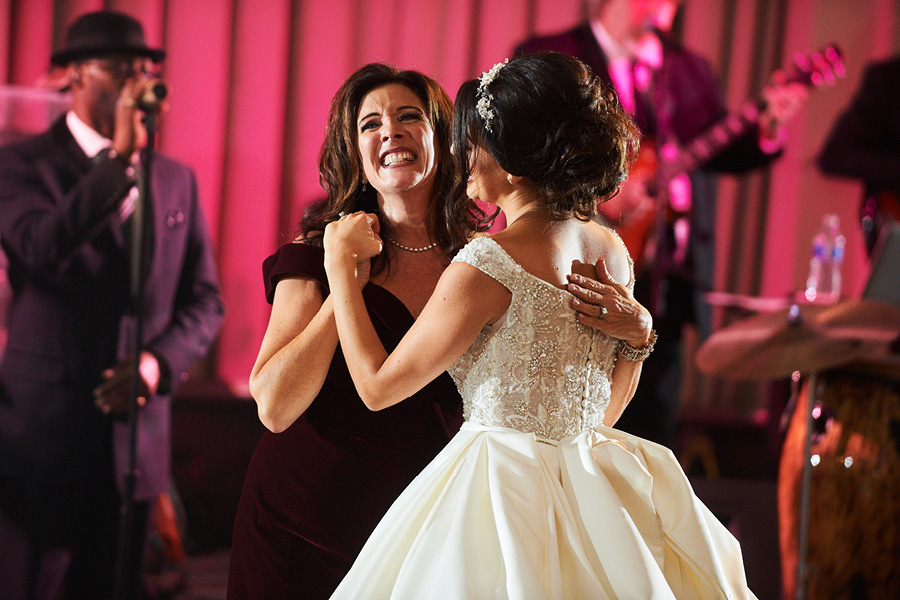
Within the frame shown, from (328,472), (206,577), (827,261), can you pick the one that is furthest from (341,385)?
(827,261)

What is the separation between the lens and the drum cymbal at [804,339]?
2.78 meters

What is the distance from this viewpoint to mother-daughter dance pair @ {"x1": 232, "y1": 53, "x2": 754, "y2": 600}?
1284 mm

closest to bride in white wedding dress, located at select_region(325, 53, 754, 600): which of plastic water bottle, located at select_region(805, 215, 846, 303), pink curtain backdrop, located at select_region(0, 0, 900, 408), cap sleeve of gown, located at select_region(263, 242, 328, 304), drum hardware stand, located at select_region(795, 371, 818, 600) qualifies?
cap sleeve of gown, located at select_region(263, 242, 328, 304)

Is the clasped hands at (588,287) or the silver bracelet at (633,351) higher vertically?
the clasped hands at (588,287)

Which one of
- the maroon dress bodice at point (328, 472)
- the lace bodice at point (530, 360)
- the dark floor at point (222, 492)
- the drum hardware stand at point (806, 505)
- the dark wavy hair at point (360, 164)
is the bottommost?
the dark floor at point (222, 492)

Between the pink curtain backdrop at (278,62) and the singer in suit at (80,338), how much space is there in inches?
19.6

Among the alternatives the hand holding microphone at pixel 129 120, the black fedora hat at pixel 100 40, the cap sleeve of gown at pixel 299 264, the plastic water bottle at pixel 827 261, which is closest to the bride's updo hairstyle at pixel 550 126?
the cap sleeve of gown at pixel 299 264

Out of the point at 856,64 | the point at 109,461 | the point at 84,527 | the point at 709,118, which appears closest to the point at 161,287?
the point at 109,461

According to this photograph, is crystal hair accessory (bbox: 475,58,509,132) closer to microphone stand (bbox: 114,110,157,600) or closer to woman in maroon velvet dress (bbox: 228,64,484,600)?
woman in maroon velvet dress (bbox: 228,64,484,600)

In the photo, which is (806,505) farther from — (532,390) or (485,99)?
(485,99)

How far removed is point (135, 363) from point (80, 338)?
17.9 inches

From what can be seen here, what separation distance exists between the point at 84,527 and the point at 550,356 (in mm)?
2385

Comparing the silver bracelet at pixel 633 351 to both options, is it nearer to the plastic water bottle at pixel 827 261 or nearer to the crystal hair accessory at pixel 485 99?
the crystal hair accessory at pixel 485 99

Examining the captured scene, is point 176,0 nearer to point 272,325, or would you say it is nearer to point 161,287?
point 161,287
